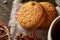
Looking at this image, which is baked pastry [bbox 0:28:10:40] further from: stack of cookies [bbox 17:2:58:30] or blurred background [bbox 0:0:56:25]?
blurred background [bbox 0:0:56:25]

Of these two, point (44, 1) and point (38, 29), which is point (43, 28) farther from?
point (44, 1)

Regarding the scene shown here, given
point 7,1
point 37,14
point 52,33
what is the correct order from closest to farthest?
1. point 52,33
2. point 37,14
3. point 7,1

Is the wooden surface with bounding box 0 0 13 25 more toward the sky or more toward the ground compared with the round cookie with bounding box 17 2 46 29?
more toward the sky

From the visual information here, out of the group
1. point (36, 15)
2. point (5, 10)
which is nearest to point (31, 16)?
point (36, 15)

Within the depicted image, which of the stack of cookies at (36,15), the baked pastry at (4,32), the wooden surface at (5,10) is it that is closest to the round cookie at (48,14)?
the stack of cookies at (36,15)

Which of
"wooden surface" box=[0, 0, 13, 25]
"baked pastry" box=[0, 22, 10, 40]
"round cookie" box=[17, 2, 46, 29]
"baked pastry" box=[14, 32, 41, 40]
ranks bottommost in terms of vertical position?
"baked pastry" box=[14, 32, 41, 40]

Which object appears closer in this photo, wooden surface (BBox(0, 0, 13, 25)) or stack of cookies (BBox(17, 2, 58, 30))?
stack of cookies (BBox(17, 2, 58, 30))

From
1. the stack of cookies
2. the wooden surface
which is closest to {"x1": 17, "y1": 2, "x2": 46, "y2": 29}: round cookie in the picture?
the stack of cookies

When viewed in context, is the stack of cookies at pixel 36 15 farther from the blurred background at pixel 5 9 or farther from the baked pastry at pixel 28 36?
the blurred background at pixel 5 9

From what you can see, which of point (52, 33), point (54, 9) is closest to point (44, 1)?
point (54, 9)
